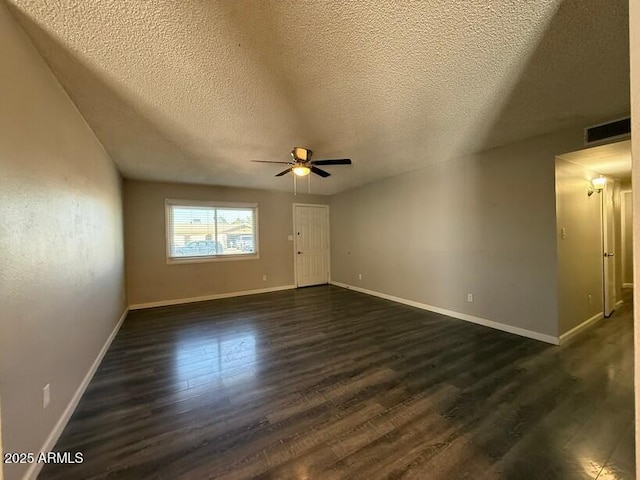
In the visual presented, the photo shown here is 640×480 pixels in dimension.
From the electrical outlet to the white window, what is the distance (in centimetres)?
379

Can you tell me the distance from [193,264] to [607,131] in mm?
6358

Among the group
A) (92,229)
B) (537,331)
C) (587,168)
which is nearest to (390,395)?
(537,331)

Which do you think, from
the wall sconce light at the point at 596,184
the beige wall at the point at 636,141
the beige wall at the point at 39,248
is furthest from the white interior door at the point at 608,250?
the beige wall at the point at 39,248

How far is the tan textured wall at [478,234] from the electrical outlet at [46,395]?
4498 mm

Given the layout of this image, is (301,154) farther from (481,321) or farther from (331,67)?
(481,321)

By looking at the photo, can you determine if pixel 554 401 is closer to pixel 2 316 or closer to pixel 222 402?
pixel 222 402

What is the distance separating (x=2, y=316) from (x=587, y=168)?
575 cm

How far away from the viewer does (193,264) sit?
539 centimetres

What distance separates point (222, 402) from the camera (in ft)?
6.85

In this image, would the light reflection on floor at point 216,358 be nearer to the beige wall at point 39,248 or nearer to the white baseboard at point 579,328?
the beige wall at point 39,248

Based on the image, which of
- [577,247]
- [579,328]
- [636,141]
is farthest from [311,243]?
[636,141]

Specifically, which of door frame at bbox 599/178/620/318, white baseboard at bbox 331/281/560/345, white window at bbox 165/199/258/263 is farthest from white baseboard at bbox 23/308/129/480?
door frame at bbox 599/178/620/318

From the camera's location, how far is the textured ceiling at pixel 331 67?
1381 millimetres

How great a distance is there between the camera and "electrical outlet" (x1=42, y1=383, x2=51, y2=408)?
1.57 metres
